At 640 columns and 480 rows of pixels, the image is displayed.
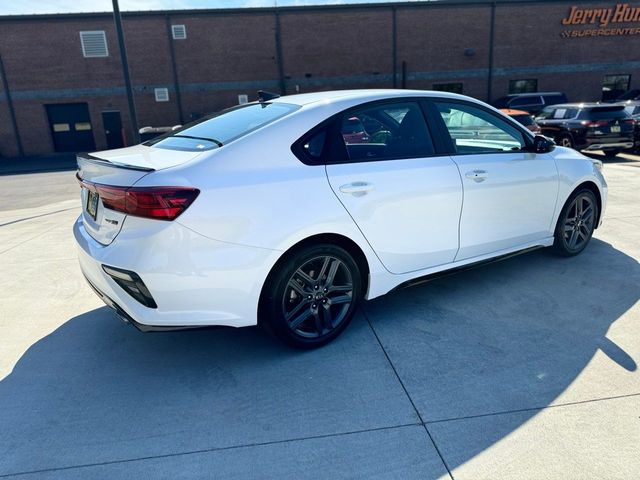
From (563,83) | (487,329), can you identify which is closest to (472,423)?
(487,329)

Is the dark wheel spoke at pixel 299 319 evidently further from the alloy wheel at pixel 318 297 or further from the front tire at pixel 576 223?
the front tire at pixel 576 223

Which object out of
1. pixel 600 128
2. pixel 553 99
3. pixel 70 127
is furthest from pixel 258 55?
pixel 600 128

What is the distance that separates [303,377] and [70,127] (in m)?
27.2

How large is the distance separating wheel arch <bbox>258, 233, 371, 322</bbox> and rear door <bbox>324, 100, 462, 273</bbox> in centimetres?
13

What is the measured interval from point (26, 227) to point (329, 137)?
6.34 meters

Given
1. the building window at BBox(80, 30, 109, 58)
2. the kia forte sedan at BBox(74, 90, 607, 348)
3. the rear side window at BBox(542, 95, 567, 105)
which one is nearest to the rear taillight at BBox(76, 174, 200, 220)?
the kia forte sedan at BBox(74, 90, 607, 348)

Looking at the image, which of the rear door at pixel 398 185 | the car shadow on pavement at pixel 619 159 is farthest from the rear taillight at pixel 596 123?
the rear door at pixel 398 185

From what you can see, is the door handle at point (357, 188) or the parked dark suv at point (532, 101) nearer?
the door handle at point (357, 188)

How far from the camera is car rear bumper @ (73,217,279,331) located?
2.65m

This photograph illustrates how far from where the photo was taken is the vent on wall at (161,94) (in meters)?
25.1

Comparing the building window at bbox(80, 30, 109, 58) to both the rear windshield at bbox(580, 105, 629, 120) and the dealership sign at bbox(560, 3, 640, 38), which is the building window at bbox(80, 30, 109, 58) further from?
the dealership sign at bbox(560, 3, 640, 38)

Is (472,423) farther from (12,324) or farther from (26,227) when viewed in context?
(26,227)

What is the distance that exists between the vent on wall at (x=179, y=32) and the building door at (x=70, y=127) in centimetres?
623

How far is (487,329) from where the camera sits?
351 centimetres
